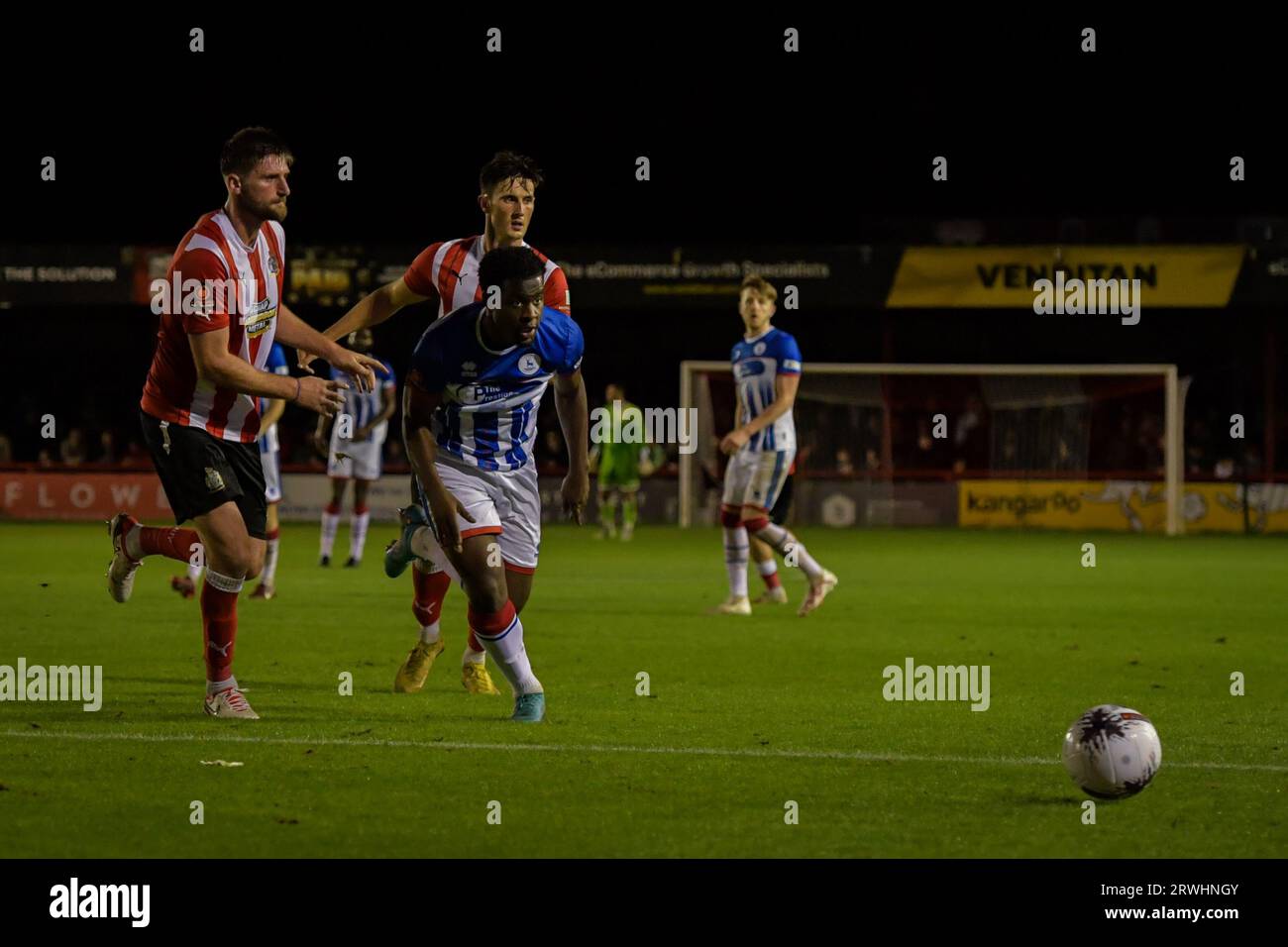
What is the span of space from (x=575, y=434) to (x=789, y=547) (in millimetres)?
5613

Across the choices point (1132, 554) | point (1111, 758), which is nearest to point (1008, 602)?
point (1132, 554)

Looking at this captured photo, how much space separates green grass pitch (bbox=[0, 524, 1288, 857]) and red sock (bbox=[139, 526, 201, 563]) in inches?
27.1

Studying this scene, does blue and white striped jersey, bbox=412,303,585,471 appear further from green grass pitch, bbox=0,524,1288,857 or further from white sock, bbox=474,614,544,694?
green grass pitch, bbox=0,524,1288,857

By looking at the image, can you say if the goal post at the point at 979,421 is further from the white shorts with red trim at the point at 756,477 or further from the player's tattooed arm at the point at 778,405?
the player's tattooed arm at the point at 778,405

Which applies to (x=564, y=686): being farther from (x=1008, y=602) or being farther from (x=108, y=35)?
(x=108, y=35)

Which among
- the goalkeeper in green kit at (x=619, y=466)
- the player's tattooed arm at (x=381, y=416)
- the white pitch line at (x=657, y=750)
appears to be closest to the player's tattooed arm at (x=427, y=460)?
the white pitch line at (x=657, y=750)

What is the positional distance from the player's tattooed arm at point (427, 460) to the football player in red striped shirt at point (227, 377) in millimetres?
204

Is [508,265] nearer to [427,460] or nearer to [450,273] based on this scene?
[427,460]

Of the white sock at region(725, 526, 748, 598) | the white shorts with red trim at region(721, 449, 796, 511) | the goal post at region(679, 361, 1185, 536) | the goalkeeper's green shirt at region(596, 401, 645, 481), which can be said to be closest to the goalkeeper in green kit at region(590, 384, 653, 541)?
the goalkeeper's green shirt at region(596, 401, 645, 481)

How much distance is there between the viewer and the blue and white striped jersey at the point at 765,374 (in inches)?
515

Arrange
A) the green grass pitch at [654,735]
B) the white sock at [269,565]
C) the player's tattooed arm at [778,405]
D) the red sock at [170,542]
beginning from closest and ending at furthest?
the green grass pitch at [654,735] → the red sock at [170,542] → the player's tattooed arm at [778,405] → the white sock at [269,565]

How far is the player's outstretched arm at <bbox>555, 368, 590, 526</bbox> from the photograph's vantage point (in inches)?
299

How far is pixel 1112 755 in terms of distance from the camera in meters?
5.70

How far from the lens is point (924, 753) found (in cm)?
682
